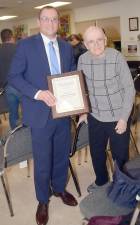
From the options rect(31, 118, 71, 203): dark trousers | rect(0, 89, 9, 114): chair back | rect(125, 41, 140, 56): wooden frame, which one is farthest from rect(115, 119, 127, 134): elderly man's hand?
rect(125, 41, 140, 56): wooden frame

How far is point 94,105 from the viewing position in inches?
89.7

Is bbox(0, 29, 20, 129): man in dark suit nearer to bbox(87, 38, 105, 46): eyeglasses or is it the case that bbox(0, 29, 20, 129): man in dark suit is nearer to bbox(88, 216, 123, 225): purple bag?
bbox(87, 38, 105, 46): eyeglasses

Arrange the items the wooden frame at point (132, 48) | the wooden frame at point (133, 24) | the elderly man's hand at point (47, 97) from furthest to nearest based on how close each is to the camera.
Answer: the wooden frame at point (132, 48) → the wooden frame at point (133, 24) → the elderly man's hand at point (47, 97)

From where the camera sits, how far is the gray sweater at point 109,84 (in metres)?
2.12

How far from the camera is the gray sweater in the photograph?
6.95 feet

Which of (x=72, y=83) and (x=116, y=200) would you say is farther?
(x=72, y=83)

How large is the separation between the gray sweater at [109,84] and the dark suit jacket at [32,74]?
21 centimetres

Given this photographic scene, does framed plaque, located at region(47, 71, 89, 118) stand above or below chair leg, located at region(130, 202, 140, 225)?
above

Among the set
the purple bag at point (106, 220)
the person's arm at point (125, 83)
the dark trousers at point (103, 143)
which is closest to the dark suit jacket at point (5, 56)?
the dark trousers at point (103, 143)

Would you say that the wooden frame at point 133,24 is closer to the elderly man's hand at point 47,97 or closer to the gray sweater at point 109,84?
the gray sweater at point 109,84

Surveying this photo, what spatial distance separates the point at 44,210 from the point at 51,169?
1.03ft

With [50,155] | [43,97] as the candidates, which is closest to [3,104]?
[50,155]

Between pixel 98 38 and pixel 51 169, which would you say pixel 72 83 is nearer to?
pixel 98 38

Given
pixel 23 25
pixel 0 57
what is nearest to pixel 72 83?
pixel 0 57
